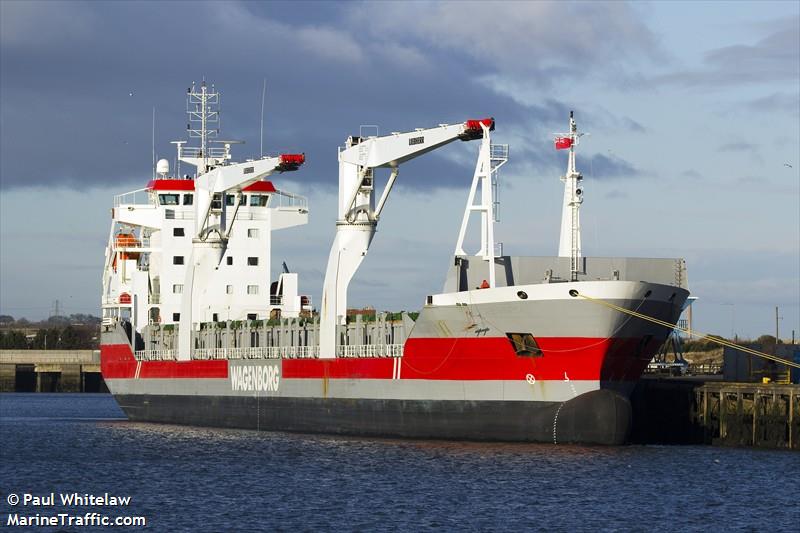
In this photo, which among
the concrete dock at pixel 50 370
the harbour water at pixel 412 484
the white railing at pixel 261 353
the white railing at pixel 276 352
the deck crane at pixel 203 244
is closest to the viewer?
the harbour water at pixel 412 484

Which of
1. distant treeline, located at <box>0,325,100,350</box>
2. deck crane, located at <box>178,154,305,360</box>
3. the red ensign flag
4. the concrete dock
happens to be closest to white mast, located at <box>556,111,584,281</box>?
the red ensign flag

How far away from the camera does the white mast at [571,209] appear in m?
36.9

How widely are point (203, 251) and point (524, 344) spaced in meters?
18.9

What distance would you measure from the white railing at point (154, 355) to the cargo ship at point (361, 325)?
0.30 ft

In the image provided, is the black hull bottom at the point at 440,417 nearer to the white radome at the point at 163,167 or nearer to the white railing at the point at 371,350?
the white railing at the point at 371,350

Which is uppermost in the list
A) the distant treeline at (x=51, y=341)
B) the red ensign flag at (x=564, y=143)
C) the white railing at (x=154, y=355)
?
the red ensign flag at (x=564, y=143)

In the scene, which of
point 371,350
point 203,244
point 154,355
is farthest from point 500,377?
point 154,355

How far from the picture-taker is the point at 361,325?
41.7m

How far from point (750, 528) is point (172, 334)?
3276 cm

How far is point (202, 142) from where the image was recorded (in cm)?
5450

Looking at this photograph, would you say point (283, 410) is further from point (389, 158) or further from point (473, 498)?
point (473, 498)

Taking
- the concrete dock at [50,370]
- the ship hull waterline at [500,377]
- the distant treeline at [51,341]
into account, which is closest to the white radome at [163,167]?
the ship hull waterline at [500,377]

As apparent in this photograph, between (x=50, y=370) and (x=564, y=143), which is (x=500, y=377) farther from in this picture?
(x=50, y=370)

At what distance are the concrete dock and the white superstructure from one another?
41.1m
